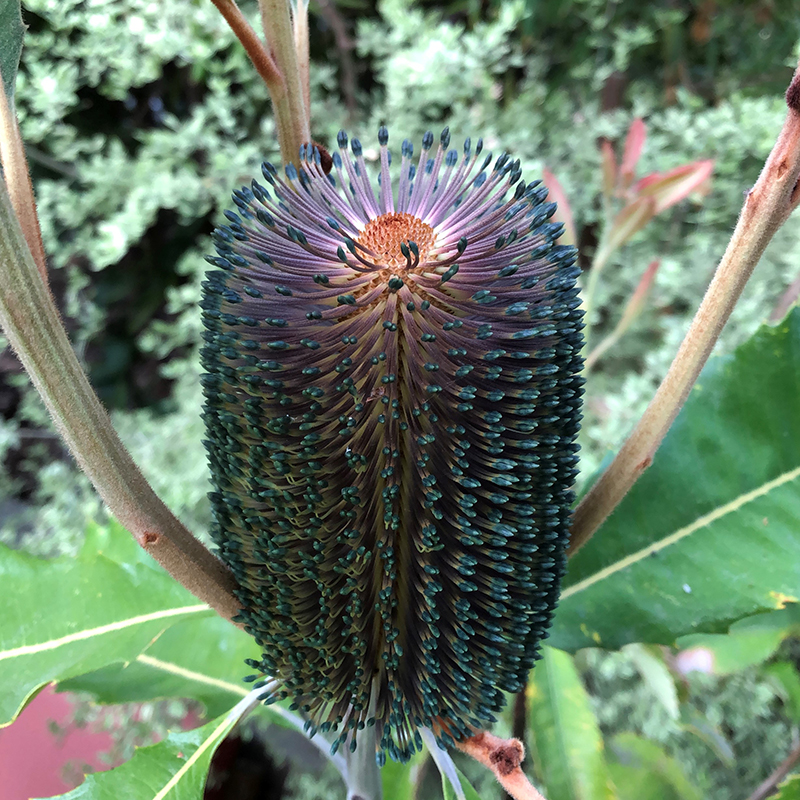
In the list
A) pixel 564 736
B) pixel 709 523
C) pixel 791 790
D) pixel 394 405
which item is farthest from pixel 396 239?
pixel 564 736

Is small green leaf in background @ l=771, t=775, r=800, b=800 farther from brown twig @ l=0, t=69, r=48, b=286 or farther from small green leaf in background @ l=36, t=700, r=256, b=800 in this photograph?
brown twig @ l=0, t=69, r=48, b=286

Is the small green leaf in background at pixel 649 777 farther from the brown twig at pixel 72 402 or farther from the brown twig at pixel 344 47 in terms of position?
the brown twig at pixel 344 47

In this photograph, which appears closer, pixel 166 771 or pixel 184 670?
pixel 166 771

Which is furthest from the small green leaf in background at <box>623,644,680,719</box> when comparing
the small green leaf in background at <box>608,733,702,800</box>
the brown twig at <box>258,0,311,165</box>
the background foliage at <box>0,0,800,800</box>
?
the brown twig at <box>258,0,311,165</box>

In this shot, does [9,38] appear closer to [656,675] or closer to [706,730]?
[656,675]

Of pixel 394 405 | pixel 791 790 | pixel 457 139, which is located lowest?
pixel 791 790

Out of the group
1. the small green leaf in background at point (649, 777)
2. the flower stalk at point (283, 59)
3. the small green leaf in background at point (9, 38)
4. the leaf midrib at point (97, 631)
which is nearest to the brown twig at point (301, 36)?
the flower stalk at point (283, 59)
